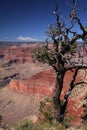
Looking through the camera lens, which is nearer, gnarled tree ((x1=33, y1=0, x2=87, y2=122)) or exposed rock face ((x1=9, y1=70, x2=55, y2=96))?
gnarled tree ((x1=33, y1=0, x2=87, y2=122))

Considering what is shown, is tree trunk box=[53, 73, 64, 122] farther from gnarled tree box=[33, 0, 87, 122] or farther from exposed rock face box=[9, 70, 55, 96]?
exposed rock face box=[9, 70, 55, 96]

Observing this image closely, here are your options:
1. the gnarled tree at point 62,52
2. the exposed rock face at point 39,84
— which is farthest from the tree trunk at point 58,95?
the exposed rock face at point 39,84

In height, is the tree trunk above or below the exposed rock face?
above

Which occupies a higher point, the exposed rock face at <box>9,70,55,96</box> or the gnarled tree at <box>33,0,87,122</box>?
the gnarled tree at <box>33,0,87,122</box>

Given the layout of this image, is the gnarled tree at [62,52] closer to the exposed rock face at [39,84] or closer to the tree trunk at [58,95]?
the tree trunk at [58,95]

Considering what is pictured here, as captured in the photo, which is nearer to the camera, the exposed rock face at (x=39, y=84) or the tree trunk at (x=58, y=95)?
the tree trunk at (x=58, y=95)

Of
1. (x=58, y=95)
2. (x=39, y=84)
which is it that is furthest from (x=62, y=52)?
(x=39, y=84)

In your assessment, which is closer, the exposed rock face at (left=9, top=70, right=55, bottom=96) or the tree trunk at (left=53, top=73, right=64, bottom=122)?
the tree trunk at (left=53, top=73, right=64, bottom=122)

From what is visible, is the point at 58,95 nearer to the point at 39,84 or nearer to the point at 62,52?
the point at 62,52

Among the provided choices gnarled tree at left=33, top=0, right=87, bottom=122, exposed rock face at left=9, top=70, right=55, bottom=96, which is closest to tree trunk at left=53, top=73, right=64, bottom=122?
gnarled tree at left=33, top=0, right=87, bottom=122

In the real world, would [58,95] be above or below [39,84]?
above

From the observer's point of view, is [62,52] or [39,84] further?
[39,84]

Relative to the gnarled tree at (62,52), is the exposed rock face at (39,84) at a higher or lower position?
lower

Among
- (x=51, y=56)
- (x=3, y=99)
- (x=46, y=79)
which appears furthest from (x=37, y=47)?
(x=3, y=99)
